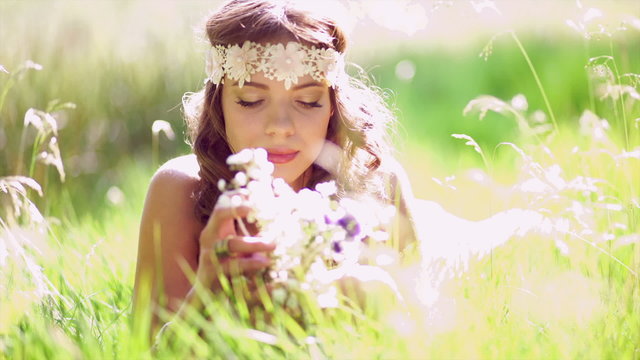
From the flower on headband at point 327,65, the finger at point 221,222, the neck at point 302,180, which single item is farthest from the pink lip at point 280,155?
the finger at point 221,222

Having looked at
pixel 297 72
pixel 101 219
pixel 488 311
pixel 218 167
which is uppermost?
pixel 297 72

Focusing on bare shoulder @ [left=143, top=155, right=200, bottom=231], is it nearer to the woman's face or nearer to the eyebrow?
the woman's face

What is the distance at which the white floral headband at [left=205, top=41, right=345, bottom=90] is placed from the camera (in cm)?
279

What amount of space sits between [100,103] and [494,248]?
115 inches

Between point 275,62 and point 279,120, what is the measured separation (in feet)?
0.64

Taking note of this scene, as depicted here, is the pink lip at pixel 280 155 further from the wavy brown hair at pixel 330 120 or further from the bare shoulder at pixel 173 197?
the bare shoulder at pixel 173 197

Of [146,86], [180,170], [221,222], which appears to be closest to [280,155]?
[180,170]

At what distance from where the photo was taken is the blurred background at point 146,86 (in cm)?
476

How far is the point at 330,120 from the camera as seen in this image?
3.16 m

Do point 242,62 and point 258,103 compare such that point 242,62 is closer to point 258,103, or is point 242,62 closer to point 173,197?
point 258,103

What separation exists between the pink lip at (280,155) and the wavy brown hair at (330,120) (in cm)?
21

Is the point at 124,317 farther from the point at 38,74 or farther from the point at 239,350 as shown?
the point at 38,74

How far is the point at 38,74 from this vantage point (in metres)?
4.89

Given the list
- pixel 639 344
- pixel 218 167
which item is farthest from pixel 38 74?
pixel 639 344
